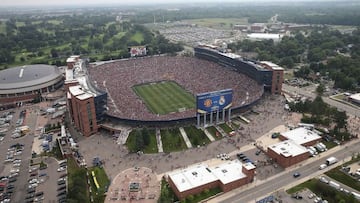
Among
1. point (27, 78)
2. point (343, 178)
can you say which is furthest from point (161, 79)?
point (343, 178)

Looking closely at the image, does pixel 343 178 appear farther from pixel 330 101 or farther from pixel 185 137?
pixel 330 101

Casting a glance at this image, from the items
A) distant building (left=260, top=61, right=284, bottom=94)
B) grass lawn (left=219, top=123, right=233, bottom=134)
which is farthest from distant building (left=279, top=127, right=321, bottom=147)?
distant building (left=260, top=61, right=284, bottom=94)

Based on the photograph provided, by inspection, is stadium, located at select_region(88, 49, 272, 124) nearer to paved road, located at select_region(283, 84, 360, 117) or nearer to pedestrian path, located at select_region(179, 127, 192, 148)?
pedestrian path, located at select_region(179, 127, 192, 148)

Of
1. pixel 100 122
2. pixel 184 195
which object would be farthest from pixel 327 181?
pixel 100 122

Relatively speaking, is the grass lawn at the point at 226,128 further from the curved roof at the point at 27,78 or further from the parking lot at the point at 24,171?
the curved roof at the point at 27,78

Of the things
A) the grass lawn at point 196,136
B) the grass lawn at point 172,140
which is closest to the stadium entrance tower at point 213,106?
the grass lawn at point 196,136

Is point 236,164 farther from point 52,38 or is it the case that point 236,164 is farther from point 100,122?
point 52,38
